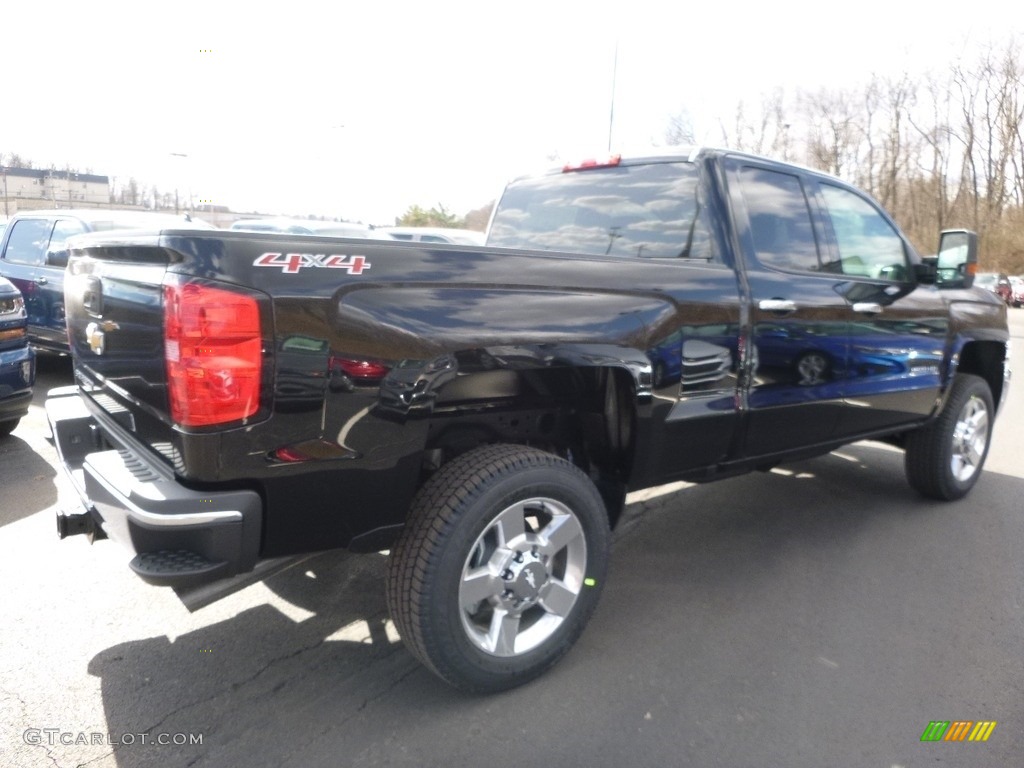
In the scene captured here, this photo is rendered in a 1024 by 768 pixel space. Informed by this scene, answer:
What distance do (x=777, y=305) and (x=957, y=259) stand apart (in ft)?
5.53

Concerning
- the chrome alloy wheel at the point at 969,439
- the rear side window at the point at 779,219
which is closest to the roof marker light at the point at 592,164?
the rear side window at the point at 779,219

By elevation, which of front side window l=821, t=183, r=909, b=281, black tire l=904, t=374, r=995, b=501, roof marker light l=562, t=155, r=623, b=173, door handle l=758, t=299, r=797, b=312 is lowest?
black tire l=904, t=374, r=995, b=501

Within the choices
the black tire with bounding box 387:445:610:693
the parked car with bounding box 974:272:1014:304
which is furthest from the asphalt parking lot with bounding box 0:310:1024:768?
the parked car with bounding box 974:272:1014:304

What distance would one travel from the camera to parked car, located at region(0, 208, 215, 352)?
7.87 meters

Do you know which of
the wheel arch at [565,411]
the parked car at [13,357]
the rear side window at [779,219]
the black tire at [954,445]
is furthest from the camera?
the parked car at [13,357]

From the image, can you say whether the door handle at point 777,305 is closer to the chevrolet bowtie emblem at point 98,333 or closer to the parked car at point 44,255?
the chevrolet bowtie emblem at point 98,333

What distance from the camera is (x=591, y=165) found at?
405 cm

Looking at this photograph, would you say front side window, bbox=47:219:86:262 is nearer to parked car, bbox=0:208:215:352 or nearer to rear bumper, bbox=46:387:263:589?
parked car, bbox=0:208:215:352

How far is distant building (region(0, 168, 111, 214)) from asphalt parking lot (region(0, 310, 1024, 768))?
2808 centimetres

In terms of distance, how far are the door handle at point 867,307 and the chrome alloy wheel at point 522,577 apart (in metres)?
2.05

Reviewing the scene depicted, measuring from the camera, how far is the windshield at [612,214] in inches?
139

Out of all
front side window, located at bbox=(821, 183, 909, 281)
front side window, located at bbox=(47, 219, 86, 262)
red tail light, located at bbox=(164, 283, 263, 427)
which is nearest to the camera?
red tail light, located at bbox=(164, 283, 263, 427)

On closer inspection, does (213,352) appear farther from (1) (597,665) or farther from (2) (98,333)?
(1) (597,665)

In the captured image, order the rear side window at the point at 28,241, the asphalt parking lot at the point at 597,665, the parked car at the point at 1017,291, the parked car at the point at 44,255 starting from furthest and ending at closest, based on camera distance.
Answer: the parked car at the point at 1017,291 → the rear side window at the point at 28,241 → the parked car at the point at 44,255 → the asphalt parking lot at the point at 597,665
